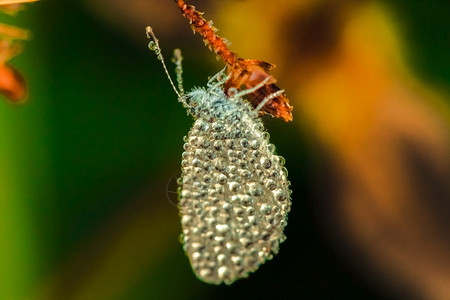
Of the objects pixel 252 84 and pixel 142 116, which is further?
pixel 142 116

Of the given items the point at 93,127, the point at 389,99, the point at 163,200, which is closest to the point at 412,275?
the point at 389,99

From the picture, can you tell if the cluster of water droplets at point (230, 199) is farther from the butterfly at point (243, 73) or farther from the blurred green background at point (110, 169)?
the blurred green background at point (110, 169)

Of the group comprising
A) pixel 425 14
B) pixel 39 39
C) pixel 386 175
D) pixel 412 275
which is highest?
pixel 39 39

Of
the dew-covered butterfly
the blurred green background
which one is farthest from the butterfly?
the blurred green background

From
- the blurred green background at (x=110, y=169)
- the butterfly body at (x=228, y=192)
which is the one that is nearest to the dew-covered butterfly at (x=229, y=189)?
the butterfly body at (x=228, y=192)

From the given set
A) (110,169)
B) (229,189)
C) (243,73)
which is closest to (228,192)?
(229,189)

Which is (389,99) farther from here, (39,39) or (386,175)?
(39,39)

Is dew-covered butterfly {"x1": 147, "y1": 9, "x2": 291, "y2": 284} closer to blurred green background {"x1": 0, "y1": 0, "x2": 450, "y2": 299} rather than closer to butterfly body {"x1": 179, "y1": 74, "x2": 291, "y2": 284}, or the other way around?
butterfly body {"x1": 179, "y1": 74, "x2": 291, "y2": 284}

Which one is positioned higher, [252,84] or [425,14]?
[425,14]
